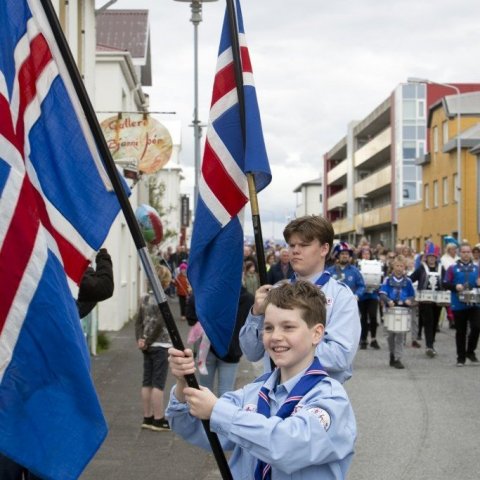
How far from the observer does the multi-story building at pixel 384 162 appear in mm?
80312

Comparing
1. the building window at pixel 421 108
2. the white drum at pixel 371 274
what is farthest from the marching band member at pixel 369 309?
the building window at pixel 421 108

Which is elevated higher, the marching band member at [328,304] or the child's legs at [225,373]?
the marching band member at [328,304]

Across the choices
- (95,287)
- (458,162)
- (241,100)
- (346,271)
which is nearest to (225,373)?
(95,287)

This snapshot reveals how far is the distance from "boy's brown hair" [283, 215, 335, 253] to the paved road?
3.60 metres

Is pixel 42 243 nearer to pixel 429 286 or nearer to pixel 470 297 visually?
pixel 470 297

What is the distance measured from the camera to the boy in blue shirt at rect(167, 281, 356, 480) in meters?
3.45

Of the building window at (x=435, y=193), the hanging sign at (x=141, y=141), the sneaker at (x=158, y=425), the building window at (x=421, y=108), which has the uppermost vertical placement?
the building window at (x=421, y=108)

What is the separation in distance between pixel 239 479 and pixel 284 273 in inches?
622

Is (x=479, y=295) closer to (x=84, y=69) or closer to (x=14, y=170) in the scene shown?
(x=84, y=69)

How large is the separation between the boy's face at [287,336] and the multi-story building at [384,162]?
7375 cm

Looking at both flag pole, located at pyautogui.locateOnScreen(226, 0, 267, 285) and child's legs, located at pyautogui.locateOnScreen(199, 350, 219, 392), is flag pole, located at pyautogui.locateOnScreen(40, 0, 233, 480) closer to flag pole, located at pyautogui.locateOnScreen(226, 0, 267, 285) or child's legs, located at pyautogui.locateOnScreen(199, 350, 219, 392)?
flag pole, located at pyautogui.locateOnScreen(226, 0, 267, 285)

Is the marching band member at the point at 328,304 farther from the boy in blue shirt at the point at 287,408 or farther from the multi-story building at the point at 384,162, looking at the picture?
the multi-story building at the point at 384,162

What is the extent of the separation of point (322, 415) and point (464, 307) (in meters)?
13.8

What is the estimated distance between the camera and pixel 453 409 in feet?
39.4
